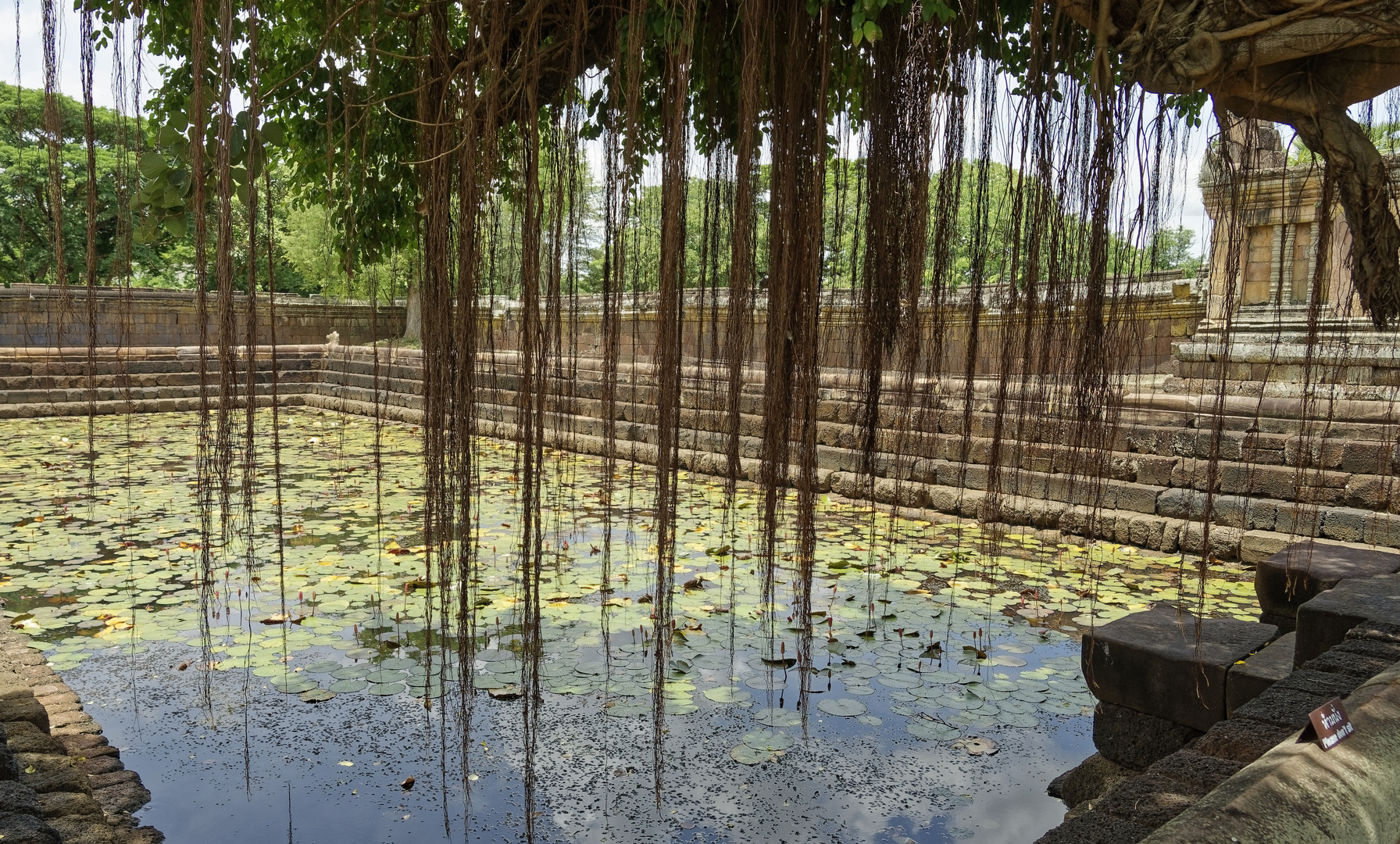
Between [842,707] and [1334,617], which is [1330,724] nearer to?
[1334,617]

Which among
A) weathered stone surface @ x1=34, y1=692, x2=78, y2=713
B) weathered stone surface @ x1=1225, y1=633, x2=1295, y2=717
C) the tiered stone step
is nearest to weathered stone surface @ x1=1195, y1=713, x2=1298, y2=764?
weathered stone surface @ x1=1225, y1=633, x2=1295, y2=717

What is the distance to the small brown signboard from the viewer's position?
162 cm

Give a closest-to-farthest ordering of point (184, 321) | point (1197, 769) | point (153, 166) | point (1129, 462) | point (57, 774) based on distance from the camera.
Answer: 1. point (153, 166)
2. point (1197, 769)
3. point (57, 774)
4. point (1129, 462)
5. point (184, 321)

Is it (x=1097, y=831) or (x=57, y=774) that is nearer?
(x=1097, y=831)

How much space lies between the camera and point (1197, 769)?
209 centimetres

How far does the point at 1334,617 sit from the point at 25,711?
12.1 ft

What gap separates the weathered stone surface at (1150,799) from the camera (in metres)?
1.90

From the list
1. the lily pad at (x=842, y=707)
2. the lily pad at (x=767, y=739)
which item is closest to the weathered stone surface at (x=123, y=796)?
the lily pad at (x=767, y=739)

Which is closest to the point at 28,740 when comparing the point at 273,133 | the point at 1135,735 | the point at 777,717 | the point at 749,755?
the point at 273,133

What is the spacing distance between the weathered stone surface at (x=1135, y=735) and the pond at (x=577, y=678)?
0.72 feet

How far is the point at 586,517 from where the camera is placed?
6.66m

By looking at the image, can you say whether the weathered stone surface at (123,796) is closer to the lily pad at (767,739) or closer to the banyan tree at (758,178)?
the banyan tree at (758,178)

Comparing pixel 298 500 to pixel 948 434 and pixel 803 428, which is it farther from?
pixel 803 428

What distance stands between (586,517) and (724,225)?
4.37 m
